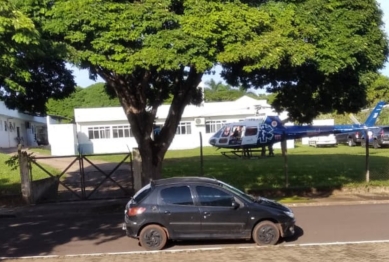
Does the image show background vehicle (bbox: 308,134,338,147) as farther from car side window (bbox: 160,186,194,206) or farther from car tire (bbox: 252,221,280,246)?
car side window (bbox: 160,186,194,206)

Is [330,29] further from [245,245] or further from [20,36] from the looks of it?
[20,36]

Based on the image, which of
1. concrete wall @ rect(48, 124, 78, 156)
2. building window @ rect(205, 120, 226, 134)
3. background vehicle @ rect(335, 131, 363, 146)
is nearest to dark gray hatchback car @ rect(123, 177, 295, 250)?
concrete wall @ rect(48, 124, 78, 156)

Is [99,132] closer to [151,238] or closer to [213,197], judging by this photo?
[213,197]

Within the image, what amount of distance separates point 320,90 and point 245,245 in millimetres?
9366

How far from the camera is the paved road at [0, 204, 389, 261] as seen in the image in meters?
13.9

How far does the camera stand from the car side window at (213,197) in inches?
542

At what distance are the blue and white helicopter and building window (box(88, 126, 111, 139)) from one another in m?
16.4

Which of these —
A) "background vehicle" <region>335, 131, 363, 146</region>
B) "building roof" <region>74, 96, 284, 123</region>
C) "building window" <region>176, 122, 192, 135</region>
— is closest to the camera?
"background vehicle" <region>335, 131, 363, 146</region>

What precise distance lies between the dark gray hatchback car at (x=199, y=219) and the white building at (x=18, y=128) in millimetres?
36528

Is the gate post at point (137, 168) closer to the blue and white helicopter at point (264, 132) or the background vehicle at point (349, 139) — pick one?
the blue and white helicopter at point (264, 132)

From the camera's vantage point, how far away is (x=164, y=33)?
16.5 m

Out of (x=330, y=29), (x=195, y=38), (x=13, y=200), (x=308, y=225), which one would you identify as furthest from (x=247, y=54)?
(x=13, y=200)

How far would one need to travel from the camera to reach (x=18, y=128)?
6512 centimetres

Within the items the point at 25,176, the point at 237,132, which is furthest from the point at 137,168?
the point at 237,132
